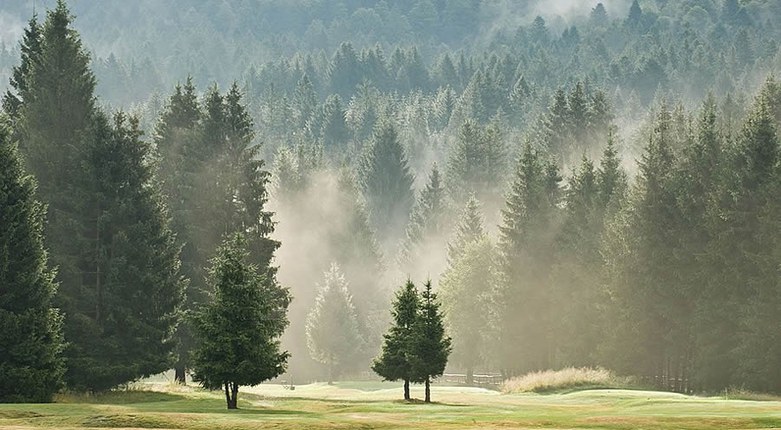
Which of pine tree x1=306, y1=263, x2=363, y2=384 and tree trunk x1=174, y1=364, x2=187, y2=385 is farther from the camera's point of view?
pine tree x1=306, y1=263, x2=363, y2=384

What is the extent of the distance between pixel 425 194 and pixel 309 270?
1446 inches

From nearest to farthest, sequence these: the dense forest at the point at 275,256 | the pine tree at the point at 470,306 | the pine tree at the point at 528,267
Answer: the dense forest at the point at 275,256 < the pine tree at the point at 528,267 < the pine tree at the point at 470,306

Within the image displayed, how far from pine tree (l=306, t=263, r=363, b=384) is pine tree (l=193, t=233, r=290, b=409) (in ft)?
203

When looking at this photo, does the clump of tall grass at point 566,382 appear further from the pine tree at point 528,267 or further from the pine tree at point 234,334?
the pine tree at point 234,334

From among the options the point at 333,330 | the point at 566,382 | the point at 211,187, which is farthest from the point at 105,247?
the point at 333,330

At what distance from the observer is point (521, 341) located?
93.1 m

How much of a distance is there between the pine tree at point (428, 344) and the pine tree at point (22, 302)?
730 inches

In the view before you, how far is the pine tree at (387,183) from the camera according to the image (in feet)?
609

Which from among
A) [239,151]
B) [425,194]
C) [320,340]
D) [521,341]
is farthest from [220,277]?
[425,194]

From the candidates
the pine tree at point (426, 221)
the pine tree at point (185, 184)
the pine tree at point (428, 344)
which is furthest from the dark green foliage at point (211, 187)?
the pine tree at point (426, 221)

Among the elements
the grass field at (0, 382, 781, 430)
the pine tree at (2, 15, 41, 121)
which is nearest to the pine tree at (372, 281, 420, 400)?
the grass field at (0, 382, 781, 430)

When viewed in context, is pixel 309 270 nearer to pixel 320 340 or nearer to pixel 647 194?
pixel 320 340

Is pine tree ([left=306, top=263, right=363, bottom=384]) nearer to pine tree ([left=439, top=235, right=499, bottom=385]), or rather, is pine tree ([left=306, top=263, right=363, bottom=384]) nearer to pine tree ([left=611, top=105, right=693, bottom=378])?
pine tree ([left=439, top=235, right=499, bottom=385])

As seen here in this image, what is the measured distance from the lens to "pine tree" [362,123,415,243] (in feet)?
609
